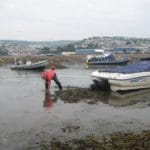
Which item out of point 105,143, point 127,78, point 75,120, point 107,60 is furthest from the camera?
point 107,60

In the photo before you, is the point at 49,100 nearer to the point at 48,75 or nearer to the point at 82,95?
the point at 82,95

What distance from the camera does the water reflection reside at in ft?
67.9

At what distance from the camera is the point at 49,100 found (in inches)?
885

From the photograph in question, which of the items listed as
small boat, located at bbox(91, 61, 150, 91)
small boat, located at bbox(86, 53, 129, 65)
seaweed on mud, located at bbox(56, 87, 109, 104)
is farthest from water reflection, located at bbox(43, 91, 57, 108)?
small boat, located at bbox(86, 53, 129, 65)

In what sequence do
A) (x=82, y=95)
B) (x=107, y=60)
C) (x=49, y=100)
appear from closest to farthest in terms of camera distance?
(x=49, y=100)
(x=82, y=95)
(x=107, y=60)

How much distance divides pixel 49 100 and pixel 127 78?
578cm

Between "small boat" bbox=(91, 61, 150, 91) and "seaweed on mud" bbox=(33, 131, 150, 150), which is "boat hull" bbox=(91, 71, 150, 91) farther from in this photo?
"seaweed on mud" bbox=(33, 131, 150, 150)

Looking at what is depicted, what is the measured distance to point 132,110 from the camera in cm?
1894

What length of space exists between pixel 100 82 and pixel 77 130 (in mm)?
13147

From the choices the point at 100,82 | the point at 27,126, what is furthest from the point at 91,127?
the point at 100,82


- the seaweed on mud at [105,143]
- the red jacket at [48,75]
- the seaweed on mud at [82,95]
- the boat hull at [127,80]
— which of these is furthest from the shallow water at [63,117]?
the red jacket at [48,75]

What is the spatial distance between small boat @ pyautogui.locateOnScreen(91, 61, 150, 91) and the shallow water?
1160mm

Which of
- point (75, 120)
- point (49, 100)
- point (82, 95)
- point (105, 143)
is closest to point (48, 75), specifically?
point (82, 95)

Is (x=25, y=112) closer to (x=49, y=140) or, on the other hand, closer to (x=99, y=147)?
(x=49, y=140)
